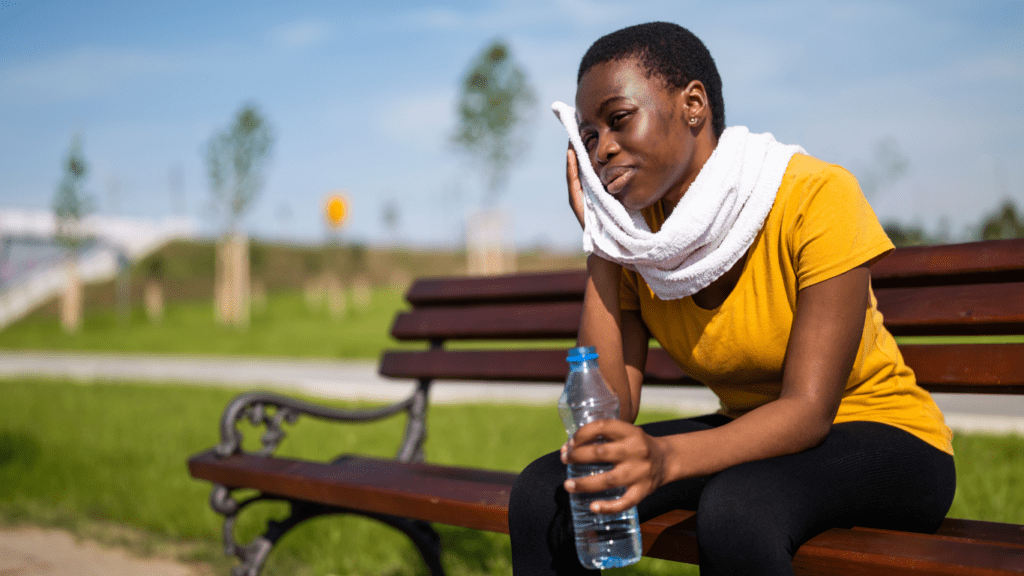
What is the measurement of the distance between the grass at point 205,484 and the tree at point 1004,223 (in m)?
8.26

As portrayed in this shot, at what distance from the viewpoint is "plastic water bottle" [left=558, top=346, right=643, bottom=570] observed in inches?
68.1

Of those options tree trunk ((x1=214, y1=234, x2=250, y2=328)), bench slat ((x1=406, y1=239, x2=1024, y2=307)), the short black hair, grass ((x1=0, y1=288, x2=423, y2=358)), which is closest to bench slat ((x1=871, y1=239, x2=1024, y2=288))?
bench slat ((x1=406, y1=239, x2=1024, y2=307))

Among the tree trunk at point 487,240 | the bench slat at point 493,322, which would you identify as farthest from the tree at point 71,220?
the bench slat at point 493,322

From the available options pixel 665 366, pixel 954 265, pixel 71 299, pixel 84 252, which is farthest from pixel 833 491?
pixel 84 252

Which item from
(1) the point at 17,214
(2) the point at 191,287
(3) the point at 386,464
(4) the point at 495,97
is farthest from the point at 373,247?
(3) the point at 386,464

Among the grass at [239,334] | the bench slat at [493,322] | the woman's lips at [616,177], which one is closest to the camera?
the woman's lips at [616,177]

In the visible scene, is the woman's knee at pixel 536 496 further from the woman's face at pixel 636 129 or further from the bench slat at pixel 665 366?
the bench slat at pixel 665 366

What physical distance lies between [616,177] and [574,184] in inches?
7.7

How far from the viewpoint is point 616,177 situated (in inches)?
73.8

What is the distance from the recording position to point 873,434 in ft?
5.99

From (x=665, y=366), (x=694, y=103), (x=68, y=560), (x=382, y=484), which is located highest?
(x=694, y=103)

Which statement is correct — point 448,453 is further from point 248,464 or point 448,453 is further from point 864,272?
point 864,272

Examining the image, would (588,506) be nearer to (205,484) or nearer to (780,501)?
(780,501)

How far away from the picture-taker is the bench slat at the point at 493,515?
5.03 feet
